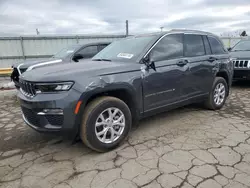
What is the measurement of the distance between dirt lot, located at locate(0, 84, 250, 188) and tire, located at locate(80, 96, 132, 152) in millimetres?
150

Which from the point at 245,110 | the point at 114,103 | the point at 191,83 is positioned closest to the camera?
the point at 114,103

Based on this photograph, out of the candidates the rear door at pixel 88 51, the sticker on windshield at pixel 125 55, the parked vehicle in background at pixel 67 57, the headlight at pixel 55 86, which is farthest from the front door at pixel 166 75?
the rear door at pixel 88 51

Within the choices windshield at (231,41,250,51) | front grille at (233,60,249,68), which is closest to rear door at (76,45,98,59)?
front grille at (233,60,249,68)

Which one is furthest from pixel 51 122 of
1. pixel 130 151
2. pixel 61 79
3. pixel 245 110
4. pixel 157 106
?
pixel 245 110

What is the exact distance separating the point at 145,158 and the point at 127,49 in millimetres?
1909

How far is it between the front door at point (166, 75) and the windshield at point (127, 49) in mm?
218

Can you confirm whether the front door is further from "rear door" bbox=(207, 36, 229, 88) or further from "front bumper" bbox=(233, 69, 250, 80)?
"front bumper" bbox=(233, 69, 250, 80)

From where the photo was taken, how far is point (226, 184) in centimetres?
227

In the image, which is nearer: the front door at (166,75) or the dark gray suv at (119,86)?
the dark gray suv at (119,86)

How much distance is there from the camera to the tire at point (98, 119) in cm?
277

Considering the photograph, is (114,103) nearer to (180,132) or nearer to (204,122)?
(180,132)

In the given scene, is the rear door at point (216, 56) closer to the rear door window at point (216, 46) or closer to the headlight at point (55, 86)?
the rear door window at point (216, 46)

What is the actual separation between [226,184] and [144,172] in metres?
0.89

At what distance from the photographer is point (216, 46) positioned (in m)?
4.75
